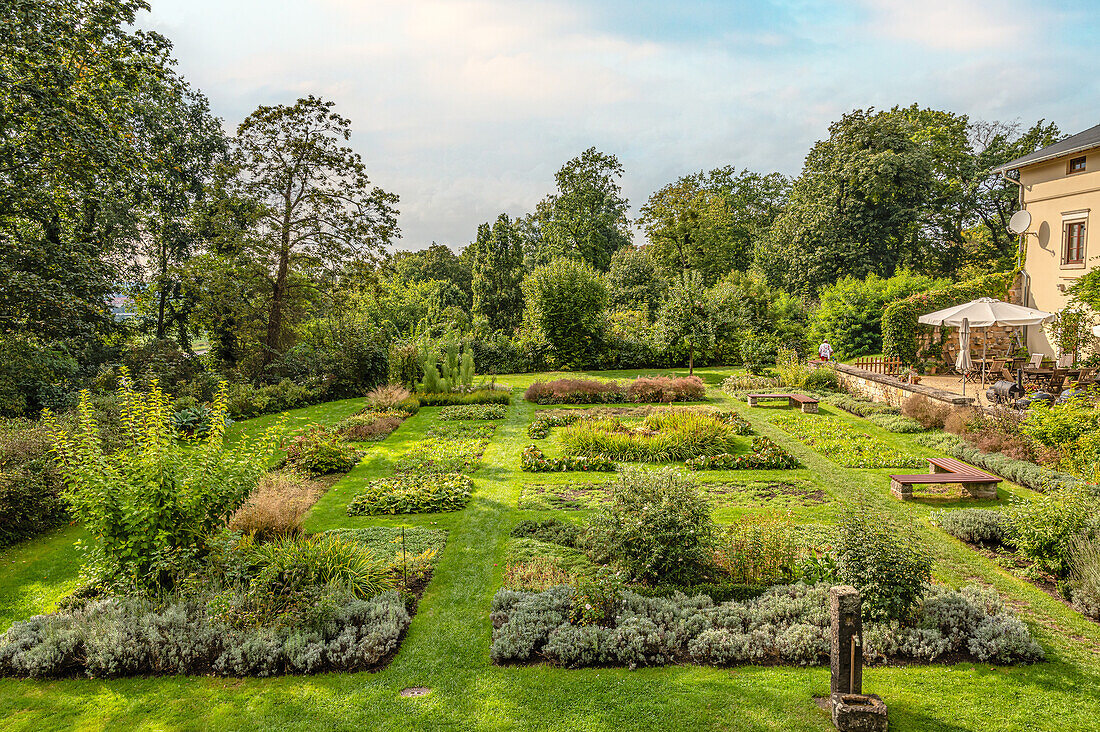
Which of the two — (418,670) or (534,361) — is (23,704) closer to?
(418,670)

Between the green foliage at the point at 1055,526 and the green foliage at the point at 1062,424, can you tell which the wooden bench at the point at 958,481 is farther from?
the green foliage at the point at 1055,526

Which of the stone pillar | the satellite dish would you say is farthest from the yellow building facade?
the stone pillar

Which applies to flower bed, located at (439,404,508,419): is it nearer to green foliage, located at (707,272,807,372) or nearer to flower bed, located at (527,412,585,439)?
flower bed, located at (527,412,585,439)

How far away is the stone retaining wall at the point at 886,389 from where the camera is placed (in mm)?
13422

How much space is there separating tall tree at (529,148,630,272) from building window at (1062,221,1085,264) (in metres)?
24.7

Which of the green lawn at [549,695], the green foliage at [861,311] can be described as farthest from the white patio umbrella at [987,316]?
the green lawn at [549,695]

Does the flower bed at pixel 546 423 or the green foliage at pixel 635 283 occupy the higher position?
the green foliage at pixel 635 283

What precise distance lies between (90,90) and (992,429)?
1945cm

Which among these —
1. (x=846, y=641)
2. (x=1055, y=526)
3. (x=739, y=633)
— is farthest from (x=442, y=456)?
(x=1055, y=526)

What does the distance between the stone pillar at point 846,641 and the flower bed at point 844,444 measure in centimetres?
734

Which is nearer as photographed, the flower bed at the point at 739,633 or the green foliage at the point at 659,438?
the flower bed at the point at 739,633

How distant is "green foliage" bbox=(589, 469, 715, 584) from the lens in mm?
6113

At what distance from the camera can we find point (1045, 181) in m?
18.7

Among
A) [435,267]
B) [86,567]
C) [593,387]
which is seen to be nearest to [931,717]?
[86,567]
